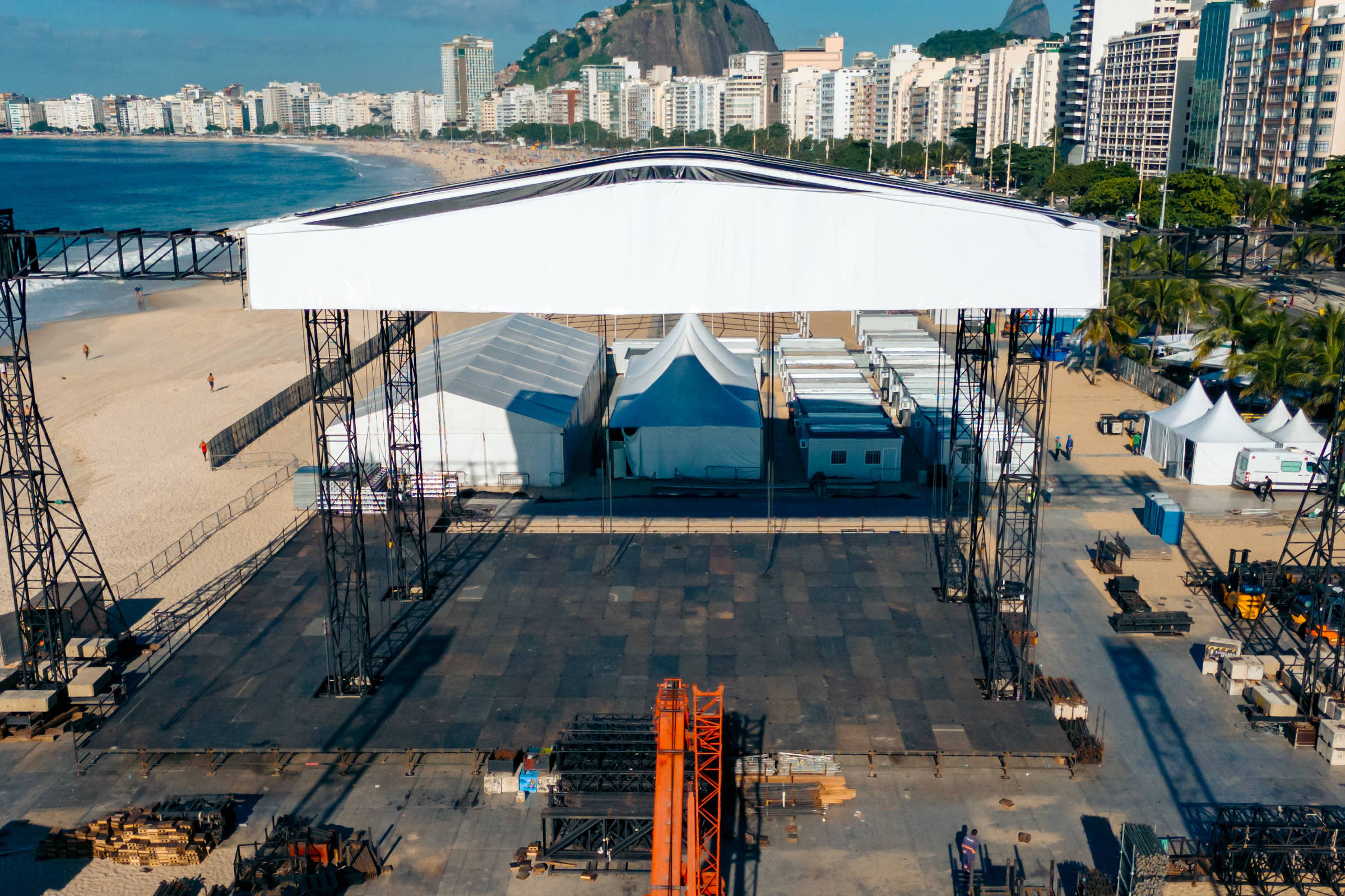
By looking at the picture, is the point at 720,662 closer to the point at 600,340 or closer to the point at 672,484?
the point at 672,484

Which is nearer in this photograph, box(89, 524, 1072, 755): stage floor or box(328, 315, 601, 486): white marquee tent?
box(89, 524, 1072, 755): stage floor

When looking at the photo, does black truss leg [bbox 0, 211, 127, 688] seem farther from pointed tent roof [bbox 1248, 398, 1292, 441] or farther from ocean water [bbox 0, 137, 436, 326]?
ocean water [bbox 0, 137, 436, 326]

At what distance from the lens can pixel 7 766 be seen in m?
20.7

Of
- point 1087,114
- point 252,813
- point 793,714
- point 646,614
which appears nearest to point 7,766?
point 252,813

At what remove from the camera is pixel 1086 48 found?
167000mm

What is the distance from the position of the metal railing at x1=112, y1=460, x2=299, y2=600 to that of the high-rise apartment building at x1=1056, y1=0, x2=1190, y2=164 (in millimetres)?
147689

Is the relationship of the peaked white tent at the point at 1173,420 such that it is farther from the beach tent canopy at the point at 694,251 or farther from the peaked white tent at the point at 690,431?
the beach tent canopy at the point at 694,251

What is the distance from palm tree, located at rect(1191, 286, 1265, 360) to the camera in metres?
44.2

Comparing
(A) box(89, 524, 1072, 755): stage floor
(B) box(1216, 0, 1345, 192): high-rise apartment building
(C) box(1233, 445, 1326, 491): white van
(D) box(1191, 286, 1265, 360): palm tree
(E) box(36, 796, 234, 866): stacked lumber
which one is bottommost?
(E) box(36, 796, 234, 866): stacked lumber

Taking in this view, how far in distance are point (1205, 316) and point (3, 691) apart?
4620 centimetres

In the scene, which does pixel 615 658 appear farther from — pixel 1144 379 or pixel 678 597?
pixel 1144 379

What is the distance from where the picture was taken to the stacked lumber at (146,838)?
17938mm

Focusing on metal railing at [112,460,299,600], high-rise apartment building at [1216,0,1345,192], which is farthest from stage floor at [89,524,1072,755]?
high-rise apartment building at [1216,0,1345,192]

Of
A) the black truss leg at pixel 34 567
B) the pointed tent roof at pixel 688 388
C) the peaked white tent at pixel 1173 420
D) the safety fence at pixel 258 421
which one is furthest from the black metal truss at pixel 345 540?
the peaked white tent at pixel 1173 420
